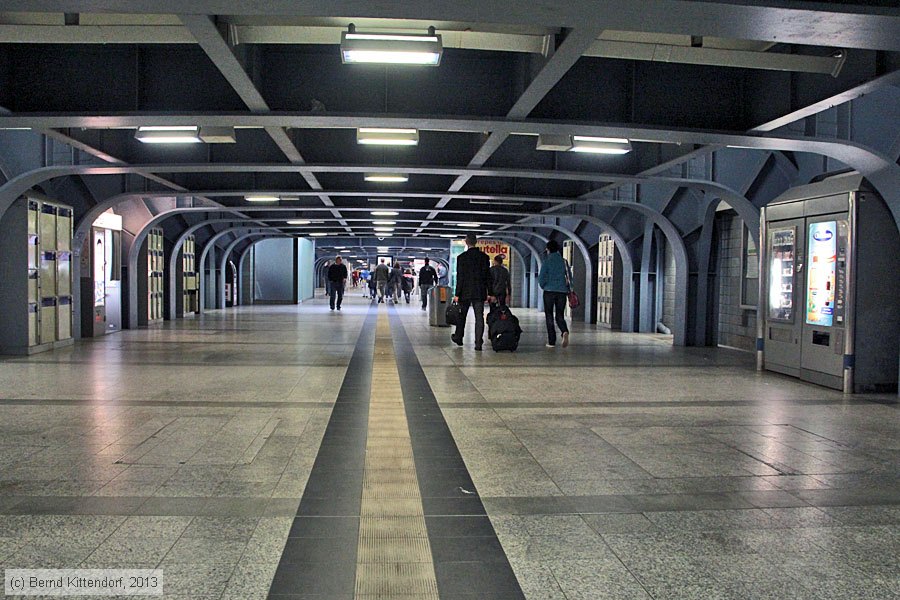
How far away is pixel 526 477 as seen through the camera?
17.2 ft

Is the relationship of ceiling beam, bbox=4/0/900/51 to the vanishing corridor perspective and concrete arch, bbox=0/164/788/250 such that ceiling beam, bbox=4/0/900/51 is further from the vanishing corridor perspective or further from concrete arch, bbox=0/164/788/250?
concrete arch, bbox=0/164/788/250

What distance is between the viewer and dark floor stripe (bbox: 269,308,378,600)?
3416 millimetres

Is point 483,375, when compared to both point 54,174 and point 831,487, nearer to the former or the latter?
point 831,487

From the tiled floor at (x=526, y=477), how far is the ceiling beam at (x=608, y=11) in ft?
10.1

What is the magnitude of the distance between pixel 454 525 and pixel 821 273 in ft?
25.2

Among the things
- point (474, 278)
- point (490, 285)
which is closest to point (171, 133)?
point (474, 278)

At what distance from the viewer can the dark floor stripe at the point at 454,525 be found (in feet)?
11.3

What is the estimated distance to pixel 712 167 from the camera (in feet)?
42.1

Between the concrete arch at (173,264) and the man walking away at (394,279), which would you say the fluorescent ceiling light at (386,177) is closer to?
the concrete arch at (173,264)

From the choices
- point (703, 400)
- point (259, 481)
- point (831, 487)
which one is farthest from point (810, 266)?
point (259, 481)

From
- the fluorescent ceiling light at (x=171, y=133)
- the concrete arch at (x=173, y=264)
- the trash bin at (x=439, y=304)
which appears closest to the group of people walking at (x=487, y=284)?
the trash bin at (x=439, y=304)

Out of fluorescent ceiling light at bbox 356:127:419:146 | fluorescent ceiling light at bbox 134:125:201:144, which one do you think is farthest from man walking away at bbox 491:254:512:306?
fluorescent ceiling light at bbox 134:125:201:144

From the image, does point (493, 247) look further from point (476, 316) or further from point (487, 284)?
point (476, 316)

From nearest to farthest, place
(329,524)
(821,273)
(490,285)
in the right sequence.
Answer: (329,524)
(821,273)
(490,285)
